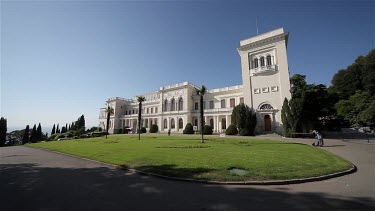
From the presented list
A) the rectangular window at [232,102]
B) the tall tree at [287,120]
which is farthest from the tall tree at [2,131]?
the tall tree at [287,120]

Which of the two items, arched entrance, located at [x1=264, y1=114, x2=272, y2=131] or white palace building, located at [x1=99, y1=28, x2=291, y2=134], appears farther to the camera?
arched entrance, located at [x1=264, y1=114, x2=272, y2=131]

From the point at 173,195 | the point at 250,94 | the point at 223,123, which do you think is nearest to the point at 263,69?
the point at 250,94

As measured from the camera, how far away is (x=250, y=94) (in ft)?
130

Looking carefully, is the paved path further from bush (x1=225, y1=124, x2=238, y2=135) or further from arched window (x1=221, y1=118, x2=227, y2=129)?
arched window (x1=221, y1=118, x2=227, y2=129)

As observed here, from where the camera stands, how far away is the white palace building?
36.8 metres

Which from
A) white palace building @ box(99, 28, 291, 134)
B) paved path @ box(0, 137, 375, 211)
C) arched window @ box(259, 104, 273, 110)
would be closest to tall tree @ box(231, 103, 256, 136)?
white palace building @ box(99, 28, 291, 134)

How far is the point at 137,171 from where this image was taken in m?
9.47

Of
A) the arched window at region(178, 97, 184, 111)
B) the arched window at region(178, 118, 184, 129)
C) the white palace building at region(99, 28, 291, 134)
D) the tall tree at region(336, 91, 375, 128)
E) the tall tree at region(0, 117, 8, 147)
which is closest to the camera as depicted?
the tall tree at region(336, 91, 375, 128)

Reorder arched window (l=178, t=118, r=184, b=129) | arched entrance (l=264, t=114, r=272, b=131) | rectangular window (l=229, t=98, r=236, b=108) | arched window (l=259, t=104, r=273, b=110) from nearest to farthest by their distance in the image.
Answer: arched entrance (l=264, t=114, r=272, b=131) < arched window (l=259, t=104, r=273, b=110) < rectangular window (l=229, t=98, r=236, b=108) < arched window (l=178, t=118, r=184, b=129)

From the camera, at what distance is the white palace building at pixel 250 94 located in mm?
36781

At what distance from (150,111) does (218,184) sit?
59.8 meters

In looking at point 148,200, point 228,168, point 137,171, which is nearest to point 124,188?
point 148,200

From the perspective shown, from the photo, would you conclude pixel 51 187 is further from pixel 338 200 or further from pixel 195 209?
pixel 338 200

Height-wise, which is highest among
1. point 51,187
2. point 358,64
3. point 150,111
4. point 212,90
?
point 358,64
